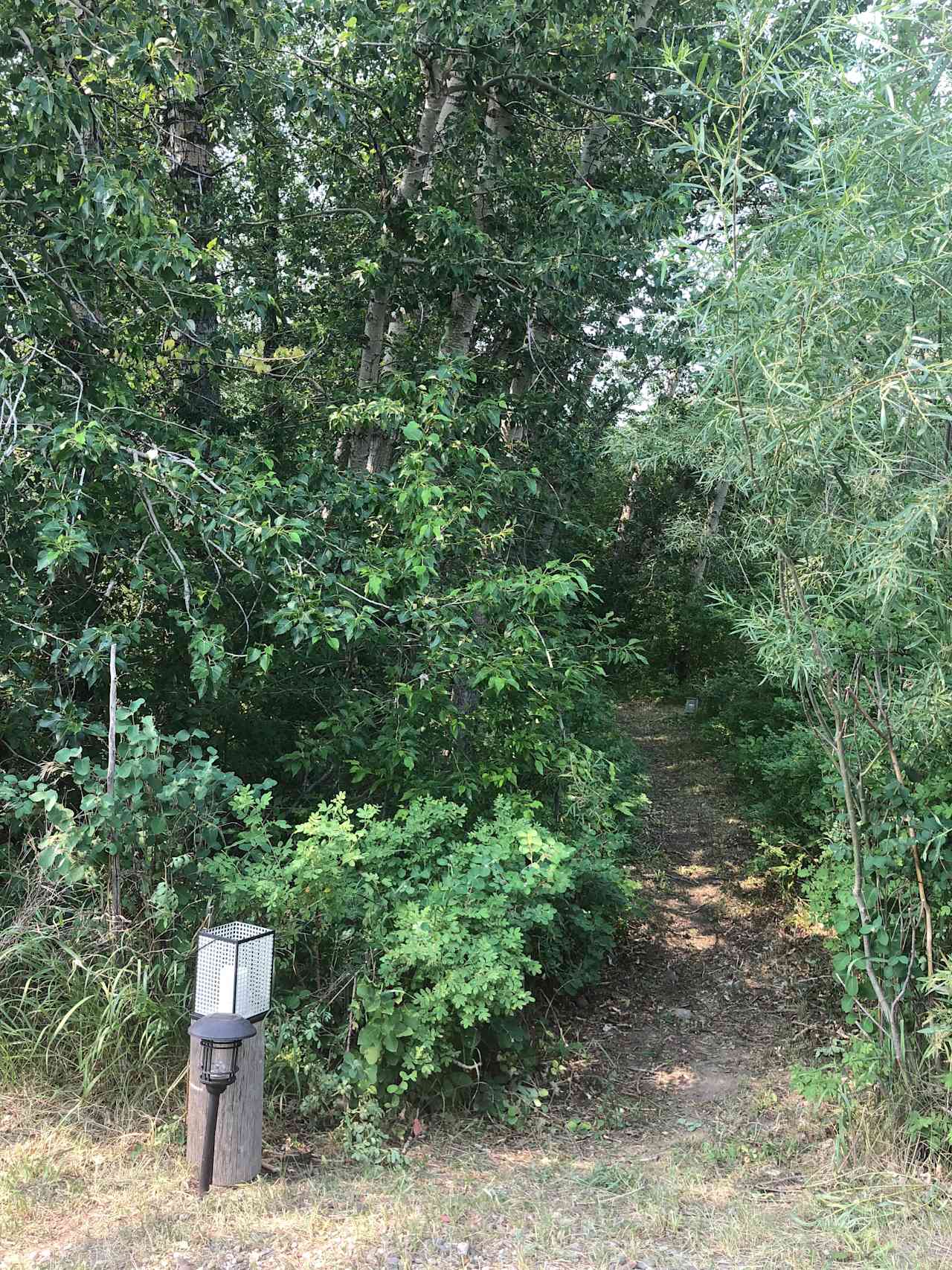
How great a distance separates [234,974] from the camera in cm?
272

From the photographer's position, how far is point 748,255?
272 cm

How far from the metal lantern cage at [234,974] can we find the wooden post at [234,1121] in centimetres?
9

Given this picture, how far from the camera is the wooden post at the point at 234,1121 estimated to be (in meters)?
2.68

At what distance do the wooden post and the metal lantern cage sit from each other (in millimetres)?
92

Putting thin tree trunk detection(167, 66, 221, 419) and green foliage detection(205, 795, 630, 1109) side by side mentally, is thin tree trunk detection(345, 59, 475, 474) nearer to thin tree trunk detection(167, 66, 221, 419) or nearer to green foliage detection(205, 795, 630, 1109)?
thin tree trunk detection(167, 66, 221, 419)

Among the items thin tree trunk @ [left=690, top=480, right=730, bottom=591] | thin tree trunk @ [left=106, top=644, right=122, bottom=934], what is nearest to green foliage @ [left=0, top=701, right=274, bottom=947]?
thin tree trunk @ [left=106, top=644, right=122, bottom=934]

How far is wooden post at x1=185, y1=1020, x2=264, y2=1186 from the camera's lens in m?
2.68

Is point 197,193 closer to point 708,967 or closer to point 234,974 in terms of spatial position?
point 234,974

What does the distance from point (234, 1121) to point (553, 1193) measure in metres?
1.07

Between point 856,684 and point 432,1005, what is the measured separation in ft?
6.53

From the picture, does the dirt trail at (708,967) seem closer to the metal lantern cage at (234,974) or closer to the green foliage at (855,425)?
the green foliage at (855,425)

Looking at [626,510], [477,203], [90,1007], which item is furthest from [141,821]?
[626,510]

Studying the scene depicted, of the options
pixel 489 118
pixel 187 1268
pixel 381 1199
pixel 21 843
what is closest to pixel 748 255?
pixel 381 1199

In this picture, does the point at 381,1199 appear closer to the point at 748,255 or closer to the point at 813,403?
the point at 813,403
